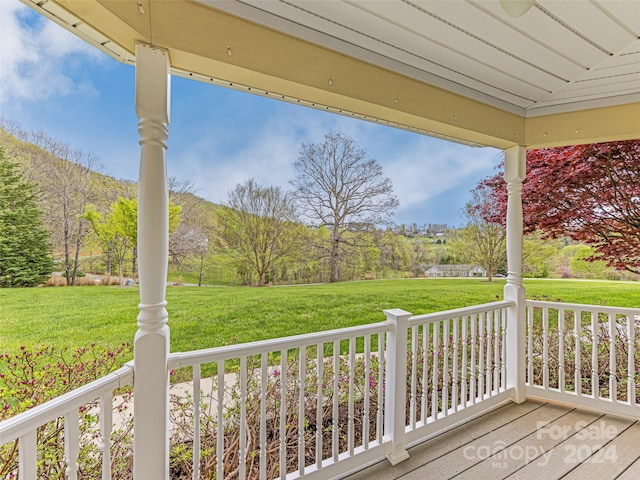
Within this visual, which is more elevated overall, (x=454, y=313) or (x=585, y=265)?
(x=585, y=265)

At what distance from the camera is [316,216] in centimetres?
319

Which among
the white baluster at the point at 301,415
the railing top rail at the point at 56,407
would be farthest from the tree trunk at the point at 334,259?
the railing top rail at the point at 56,407

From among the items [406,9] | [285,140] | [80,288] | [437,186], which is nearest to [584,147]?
[437,186]

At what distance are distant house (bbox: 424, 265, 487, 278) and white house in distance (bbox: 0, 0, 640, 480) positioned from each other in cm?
74

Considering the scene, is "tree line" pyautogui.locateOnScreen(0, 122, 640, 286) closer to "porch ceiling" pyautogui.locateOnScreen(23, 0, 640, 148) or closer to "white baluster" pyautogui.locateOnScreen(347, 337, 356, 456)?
"porch ceiling" pyautogui.locateOnScreen(23, 0, 640, 148)

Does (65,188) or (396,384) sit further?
(396,384)

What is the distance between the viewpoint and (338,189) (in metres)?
3.30

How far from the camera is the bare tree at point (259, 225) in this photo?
282cm

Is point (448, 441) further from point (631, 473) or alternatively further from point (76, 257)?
point (76, 257)

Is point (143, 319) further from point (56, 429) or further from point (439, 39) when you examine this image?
point (439, 39)

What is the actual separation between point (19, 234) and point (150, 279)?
92 cm

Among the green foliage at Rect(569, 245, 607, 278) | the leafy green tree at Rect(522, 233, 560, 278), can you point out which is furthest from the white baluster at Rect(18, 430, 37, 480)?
the green foliage at Rect(569, 245, 607, 278)

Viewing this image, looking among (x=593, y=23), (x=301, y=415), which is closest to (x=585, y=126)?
(x=593, y=23)

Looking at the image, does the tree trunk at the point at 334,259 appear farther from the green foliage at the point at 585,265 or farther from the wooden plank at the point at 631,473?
the green foliage at the point at 585,265
